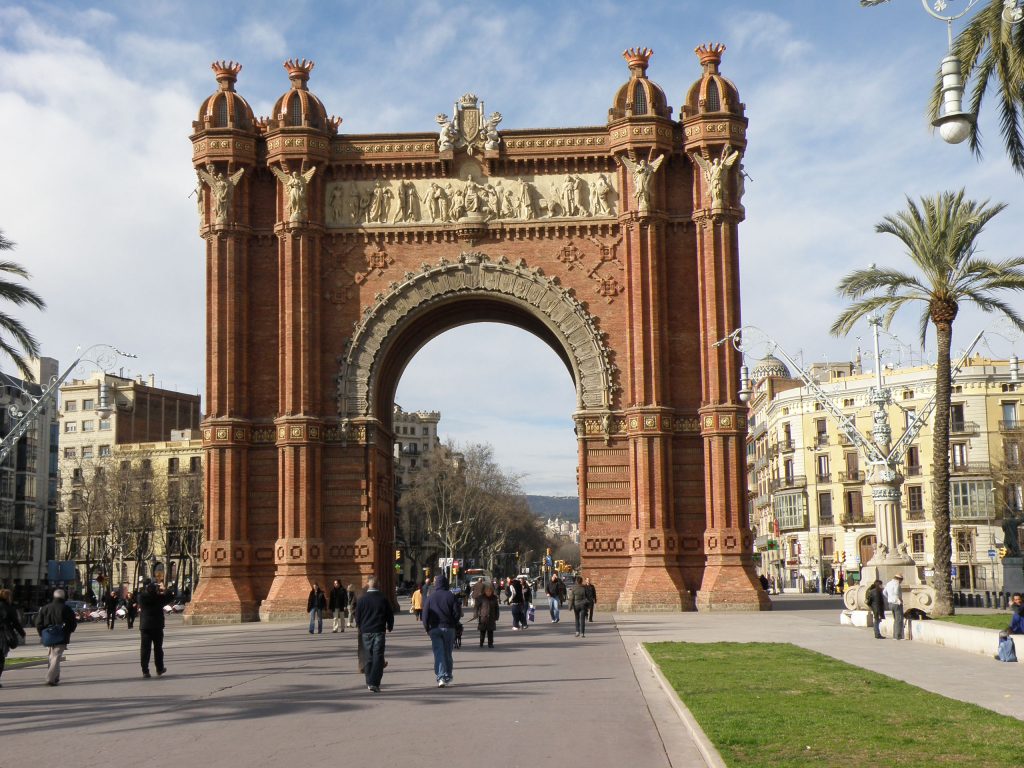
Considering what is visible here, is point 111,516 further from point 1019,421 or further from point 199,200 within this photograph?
point 1019,421

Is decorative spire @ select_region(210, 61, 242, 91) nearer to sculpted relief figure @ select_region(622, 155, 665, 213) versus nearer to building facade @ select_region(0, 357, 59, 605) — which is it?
sculpted relief figure @ select_region(622, 155, 665, 213)

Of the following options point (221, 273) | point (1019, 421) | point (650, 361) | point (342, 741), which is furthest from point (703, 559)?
point (1019, 421)

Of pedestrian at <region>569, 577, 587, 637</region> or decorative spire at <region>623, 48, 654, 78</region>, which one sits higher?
decorative spire at <region>623, 48, 654, 78</region>

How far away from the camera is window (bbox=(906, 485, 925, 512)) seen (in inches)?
3046

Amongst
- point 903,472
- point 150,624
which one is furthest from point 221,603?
point 903,472

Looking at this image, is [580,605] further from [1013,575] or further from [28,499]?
[28,499]

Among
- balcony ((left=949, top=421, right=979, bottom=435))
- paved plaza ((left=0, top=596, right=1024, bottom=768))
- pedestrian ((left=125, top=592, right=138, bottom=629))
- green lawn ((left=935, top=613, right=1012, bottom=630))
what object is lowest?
pedestrian ((left=125, top=592, right=138, bottom=629))

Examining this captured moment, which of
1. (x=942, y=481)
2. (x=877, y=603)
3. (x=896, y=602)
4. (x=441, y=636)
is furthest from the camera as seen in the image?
(x=942, y=481)

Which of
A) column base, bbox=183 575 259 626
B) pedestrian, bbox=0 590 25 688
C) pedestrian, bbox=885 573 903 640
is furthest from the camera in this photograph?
column base, bbox=183 575 259 626

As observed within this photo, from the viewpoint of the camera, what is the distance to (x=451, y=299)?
141 ft

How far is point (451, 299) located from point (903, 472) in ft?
117

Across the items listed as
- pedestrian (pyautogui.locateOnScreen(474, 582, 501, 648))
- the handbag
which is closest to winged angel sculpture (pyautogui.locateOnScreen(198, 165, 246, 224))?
pedestrian (pyautogui.locateOnScreen(474, 582, 501, 648))

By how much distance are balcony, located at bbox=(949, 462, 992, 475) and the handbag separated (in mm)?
63322

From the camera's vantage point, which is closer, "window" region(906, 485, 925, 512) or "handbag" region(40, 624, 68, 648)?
"handbag" region(40, 624, 68, 648)
